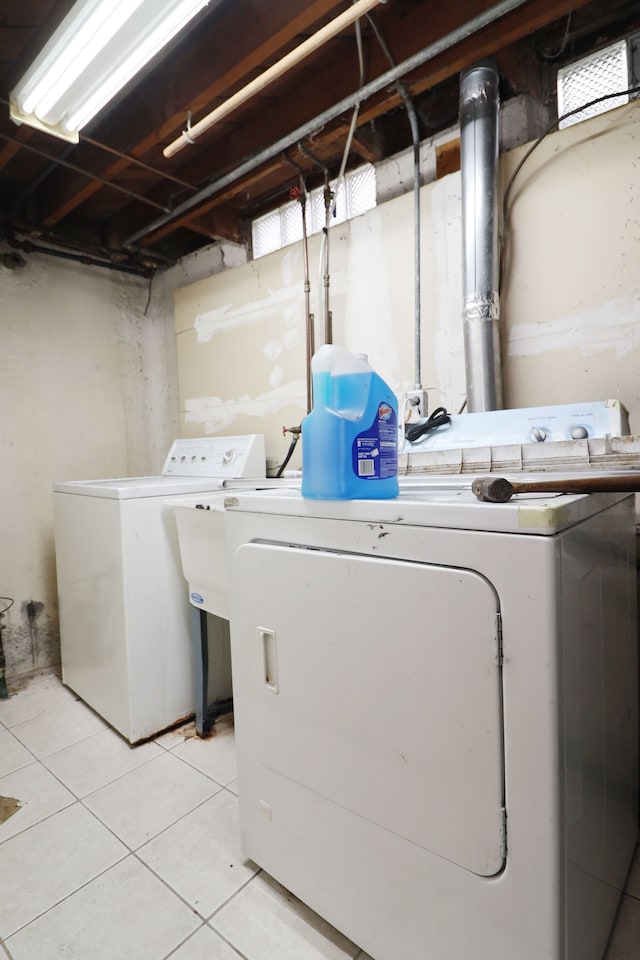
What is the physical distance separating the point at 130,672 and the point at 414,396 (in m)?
1.48

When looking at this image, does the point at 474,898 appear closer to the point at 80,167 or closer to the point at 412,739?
the point at 412,739

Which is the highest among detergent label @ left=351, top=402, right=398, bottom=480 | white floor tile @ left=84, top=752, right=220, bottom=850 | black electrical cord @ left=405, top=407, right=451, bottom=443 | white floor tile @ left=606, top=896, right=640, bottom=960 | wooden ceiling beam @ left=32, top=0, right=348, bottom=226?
wooden ceiling beam @ left=32, top=0, right=348, bottom=226

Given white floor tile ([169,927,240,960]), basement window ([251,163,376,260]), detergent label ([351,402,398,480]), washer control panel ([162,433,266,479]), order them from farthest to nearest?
1. washer control panel ([162,433,266,479])
2. basement window ([251,163,376,260])
3. white floor tile ([169,927,240,960])
4. detergent label ([351,402,398,480])

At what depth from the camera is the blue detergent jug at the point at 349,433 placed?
2.90ft

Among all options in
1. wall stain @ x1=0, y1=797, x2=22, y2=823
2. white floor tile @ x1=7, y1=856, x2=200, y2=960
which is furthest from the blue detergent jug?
wall stain @ x1=0, y1=797, x2=22, y2=823

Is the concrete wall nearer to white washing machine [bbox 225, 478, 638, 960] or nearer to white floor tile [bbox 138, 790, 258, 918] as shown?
white floor tile [bbox 138, 790, 258, 918]

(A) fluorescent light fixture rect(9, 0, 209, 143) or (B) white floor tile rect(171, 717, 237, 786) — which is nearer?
(A) fluorescent light fixture rect(9, 0, 209, 143)

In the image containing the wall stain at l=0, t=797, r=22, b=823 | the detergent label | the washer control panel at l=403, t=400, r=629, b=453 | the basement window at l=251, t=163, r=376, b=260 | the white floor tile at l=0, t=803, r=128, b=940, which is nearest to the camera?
the detergent label

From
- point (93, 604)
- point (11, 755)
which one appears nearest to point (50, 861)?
point (11, 755)

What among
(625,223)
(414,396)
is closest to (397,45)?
(625,223)

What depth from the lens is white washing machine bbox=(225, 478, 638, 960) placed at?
0.69m

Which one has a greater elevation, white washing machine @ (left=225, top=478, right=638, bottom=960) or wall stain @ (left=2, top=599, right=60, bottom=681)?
Answer: white washing machine @ (left=225, top=478, right=638, bottom=960)

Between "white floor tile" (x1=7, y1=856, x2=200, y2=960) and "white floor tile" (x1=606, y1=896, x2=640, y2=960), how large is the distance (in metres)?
0.91

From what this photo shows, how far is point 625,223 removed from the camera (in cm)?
143
